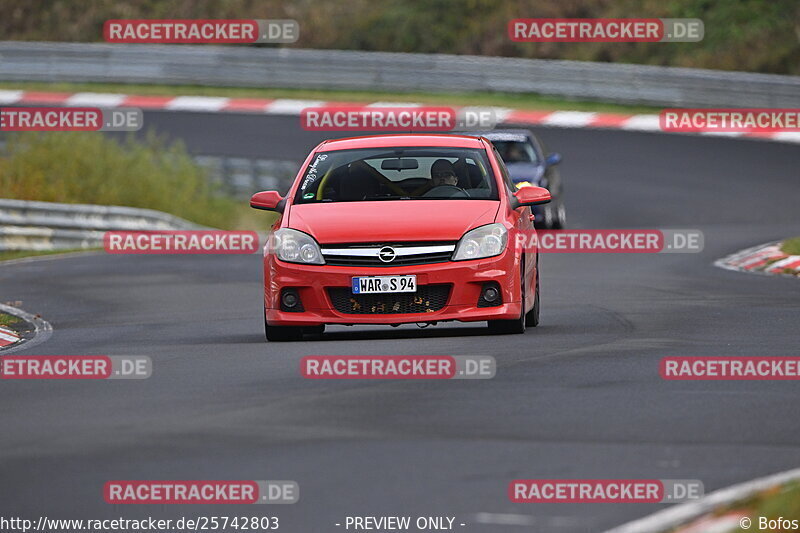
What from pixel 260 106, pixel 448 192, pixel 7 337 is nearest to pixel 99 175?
pixel 260 106

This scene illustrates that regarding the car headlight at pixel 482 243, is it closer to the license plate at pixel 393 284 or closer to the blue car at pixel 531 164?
the license plate at pixel 393 284

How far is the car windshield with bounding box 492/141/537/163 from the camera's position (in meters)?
25.6

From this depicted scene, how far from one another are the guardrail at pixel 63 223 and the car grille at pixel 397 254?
45.1 feet

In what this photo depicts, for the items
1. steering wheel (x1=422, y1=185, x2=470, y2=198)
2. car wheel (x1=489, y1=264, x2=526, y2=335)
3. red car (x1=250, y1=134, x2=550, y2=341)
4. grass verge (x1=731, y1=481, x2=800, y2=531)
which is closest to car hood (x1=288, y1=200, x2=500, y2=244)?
red car (x1=250, y1=134, x2=550, y2=341)

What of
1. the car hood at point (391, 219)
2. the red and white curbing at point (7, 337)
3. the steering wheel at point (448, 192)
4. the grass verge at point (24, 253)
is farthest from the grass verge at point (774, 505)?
the grass verge at point (24, 253)

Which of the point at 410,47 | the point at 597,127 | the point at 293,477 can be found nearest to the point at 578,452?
the point at 293,477

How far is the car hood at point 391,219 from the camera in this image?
40.5ft

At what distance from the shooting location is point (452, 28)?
45656 mm

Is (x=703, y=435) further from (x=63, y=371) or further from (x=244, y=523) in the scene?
(x=63, y=371)

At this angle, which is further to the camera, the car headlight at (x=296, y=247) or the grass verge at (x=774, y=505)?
the car headlight at (x=296, y=247)

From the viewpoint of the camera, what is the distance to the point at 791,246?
20297 mm

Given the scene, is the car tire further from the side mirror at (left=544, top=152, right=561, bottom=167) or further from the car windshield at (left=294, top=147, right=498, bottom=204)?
the car windshield at (left=294, top=147, right=498, bottom=204)

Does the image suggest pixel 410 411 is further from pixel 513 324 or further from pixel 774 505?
pixel 513 324

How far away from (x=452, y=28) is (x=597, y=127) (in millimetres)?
11172
